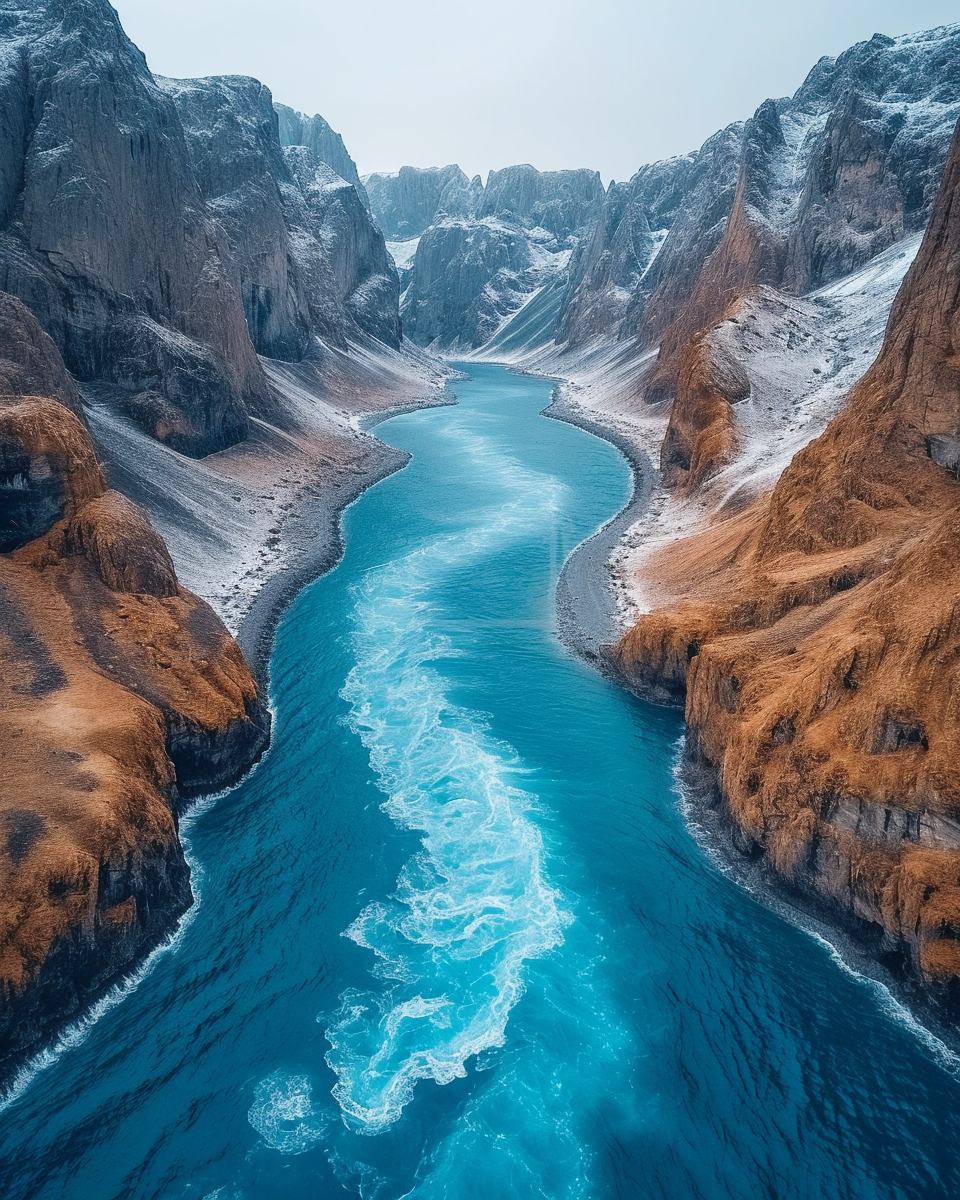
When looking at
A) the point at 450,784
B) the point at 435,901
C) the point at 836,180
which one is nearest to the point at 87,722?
the point at 435,901

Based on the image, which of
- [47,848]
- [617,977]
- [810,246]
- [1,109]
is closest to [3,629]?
[47,848]

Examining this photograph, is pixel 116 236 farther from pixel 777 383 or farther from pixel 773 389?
pixel 777 383

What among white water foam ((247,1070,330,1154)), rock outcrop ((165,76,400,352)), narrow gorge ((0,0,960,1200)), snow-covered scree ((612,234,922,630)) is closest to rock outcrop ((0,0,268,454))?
narrow gorge ((0,0,960,1200))

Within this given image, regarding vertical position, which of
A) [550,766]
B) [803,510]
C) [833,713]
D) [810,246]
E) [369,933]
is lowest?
[369,933]

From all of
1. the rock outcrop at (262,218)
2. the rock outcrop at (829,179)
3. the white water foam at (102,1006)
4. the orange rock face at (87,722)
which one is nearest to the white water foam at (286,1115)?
the white water foam at (102,1006)

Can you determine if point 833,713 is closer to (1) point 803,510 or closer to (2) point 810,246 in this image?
(1) point 803,510

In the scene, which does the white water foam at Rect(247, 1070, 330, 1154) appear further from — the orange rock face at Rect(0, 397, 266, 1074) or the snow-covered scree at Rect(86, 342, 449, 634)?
the snow-covered scree at Rect(86, 342, 449, 634)

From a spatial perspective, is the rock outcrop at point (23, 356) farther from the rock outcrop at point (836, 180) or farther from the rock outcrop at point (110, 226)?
the rock outcrop at point (836, 180)
